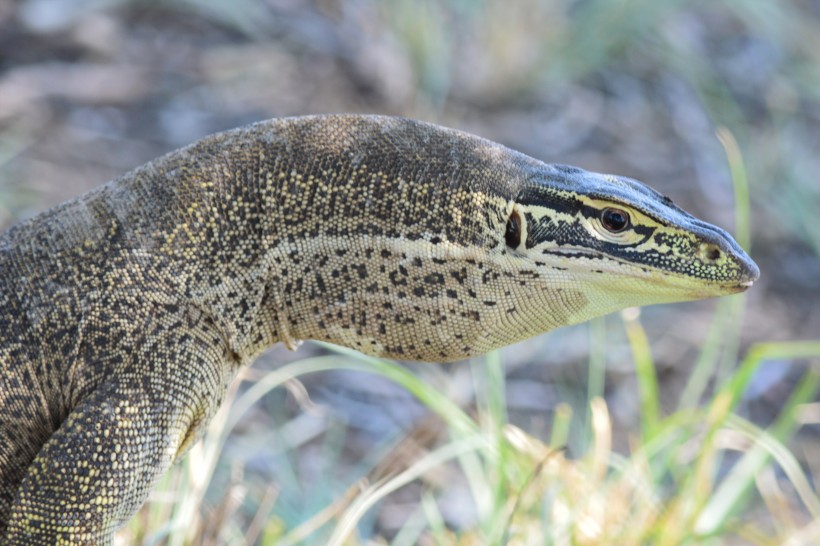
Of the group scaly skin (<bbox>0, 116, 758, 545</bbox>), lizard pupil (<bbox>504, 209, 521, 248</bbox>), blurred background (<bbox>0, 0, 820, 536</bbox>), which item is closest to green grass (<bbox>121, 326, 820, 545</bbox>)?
scaly skin (<bbox>0, 116, 758, 545</bbox>)

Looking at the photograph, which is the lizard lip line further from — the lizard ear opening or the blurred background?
the blurred background

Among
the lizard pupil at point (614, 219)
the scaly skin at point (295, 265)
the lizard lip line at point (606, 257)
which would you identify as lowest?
the scaly skin at point (295, 265)

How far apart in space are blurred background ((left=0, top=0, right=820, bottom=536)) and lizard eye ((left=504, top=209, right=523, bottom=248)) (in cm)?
313

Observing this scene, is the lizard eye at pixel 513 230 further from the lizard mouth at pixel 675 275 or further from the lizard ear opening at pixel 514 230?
the lizard mouth at pixel 675 275

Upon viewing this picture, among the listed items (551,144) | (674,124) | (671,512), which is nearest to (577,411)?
(671,512)

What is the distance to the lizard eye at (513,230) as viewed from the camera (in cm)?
269

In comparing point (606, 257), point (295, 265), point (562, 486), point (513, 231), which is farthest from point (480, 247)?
point (562, 486)

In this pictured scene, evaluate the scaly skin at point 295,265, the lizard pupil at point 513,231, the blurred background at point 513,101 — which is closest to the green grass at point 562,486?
the scaly skin at point 295,265

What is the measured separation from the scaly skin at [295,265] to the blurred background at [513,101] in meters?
3.03

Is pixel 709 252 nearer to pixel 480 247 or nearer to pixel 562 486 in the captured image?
pixel 480 247

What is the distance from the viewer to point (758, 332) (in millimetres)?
6516

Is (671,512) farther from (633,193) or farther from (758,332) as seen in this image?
(758,332)

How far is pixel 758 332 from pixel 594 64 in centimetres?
258

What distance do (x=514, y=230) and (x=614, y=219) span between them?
0.23 metres
